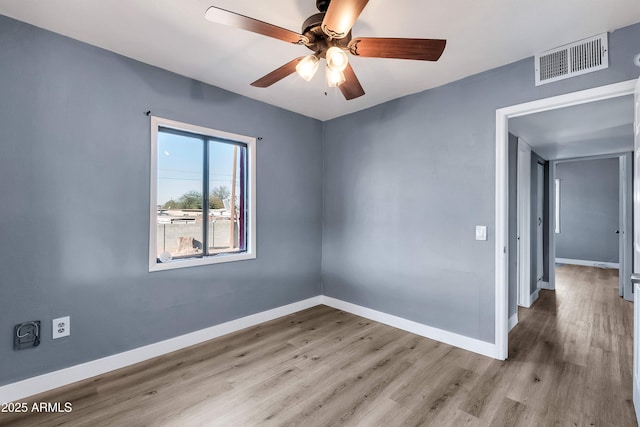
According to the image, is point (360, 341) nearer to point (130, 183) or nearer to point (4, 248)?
point (130, 183)

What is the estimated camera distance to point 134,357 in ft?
8.04

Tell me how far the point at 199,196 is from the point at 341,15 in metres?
2.23

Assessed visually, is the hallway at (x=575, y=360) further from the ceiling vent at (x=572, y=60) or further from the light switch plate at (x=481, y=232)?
the ceiling vent at (x=572, y=60)

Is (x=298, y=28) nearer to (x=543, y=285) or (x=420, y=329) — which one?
(x=420, y=329)

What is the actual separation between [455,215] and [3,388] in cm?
367

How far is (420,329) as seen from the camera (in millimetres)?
3070

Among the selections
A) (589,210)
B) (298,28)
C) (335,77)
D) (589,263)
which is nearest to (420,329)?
(335,77)

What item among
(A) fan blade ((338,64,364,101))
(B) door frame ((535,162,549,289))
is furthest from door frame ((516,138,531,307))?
(A) fan blade ((338,64,364,101))

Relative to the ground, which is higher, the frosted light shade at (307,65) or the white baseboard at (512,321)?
the frosted light shade at (307,65)

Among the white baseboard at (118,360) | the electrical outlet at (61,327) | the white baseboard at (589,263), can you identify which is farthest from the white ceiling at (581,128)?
the electrical outlet at (61,327)

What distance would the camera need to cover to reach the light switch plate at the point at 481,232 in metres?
2.64

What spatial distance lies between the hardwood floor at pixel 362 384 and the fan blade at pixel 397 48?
218 cm

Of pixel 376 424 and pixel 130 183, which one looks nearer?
pixel 376 424

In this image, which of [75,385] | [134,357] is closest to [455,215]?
[134,357]
